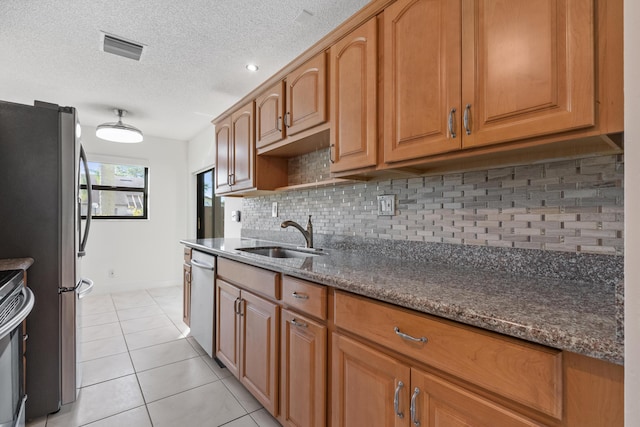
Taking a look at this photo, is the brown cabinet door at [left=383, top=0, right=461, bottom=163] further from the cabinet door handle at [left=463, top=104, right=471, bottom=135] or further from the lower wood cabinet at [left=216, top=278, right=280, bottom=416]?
the lower wood cabinet at [left=216, top=278, right=280, bottom=416]

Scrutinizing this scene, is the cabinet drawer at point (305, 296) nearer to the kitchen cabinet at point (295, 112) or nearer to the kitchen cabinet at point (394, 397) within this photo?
the kitchen cabinet at point (394, 397)

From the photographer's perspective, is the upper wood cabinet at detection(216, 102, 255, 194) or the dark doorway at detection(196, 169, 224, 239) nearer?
the upper wood cabinet at detection(216, 102, 255, 194)

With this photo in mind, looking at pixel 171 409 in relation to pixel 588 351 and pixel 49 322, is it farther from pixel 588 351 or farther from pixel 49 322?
pixel 588 351

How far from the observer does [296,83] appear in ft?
6.28

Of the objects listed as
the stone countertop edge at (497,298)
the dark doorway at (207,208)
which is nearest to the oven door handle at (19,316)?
the stone countertop edge at (497,298)

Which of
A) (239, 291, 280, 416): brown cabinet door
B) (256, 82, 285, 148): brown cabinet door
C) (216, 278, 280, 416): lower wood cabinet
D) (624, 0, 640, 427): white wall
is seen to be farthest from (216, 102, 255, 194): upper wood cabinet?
(624, 0, 640, 427): white wall

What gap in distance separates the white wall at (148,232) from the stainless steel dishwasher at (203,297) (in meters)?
2.58

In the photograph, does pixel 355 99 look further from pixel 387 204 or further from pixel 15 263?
pixel 15 263

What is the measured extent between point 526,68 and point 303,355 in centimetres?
134

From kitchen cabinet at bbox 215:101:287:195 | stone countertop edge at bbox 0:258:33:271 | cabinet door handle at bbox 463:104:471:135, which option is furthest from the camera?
kitchen cabinet at bbox 215:101:287:195

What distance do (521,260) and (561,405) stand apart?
2.23ft

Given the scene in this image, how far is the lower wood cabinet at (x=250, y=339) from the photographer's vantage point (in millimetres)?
1520

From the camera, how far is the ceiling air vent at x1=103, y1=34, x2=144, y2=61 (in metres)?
2.01

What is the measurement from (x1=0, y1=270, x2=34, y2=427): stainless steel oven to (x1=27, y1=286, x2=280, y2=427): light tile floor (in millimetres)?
443
